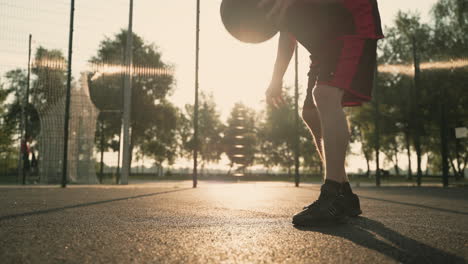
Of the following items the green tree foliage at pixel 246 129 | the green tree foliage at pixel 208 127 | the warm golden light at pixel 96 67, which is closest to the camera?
the warm golden light at pixel 96 67

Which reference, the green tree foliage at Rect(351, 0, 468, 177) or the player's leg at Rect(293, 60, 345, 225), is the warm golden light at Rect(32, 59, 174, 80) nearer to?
the player's leg at Rect(293, 60, 345, 225)

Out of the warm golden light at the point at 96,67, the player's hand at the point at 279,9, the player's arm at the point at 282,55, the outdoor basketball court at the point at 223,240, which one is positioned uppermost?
the warm golden light at the point at 96,67

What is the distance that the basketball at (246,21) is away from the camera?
296 centimetres

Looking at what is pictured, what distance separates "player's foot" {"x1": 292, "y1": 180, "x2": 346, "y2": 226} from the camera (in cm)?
203

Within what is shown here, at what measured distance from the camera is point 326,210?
2.04 m

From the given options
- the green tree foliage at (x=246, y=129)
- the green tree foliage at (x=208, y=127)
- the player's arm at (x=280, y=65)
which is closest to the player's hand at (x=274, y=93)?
the player's arm at (x=280, y=65)

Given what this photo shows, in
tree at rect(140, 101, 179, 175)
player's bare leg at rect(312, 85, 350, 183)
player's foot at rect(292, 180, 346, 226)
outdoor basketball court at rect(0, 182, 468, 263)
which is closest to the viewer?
outdoor basketball court at rect(0, 182, 468, 263)

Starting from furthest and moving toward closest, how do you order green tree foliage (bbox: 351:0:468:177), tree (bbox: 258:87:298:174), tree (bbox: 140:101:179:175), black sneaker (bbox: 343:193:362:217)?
tree (bbox: 258:87:298:174) → tree (bbox: 140:101:179:175) → green tree foliage (bbox: 351:0:468:177) → black sneaker (bbox: 343:193:362:217)

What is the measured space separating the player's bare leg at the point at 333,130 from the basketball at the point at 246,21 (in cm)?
92

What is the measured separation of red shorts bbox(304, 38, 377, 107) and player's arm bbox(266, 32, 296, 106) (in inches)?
19.5

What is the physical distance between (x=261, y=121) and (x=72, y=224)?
44.7 m

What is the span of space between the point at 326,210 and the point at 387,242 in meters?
0.53

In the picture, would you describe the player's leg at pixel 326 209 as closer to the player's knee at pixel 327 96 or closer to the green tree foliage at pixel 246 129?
the player's knee at pixel 327 96

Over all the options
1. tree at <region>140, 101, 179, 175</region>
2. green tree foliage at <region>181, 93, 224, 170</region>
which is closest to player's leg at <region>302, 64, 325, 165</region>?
tree at <region>140, 101, 179, 175</region>
